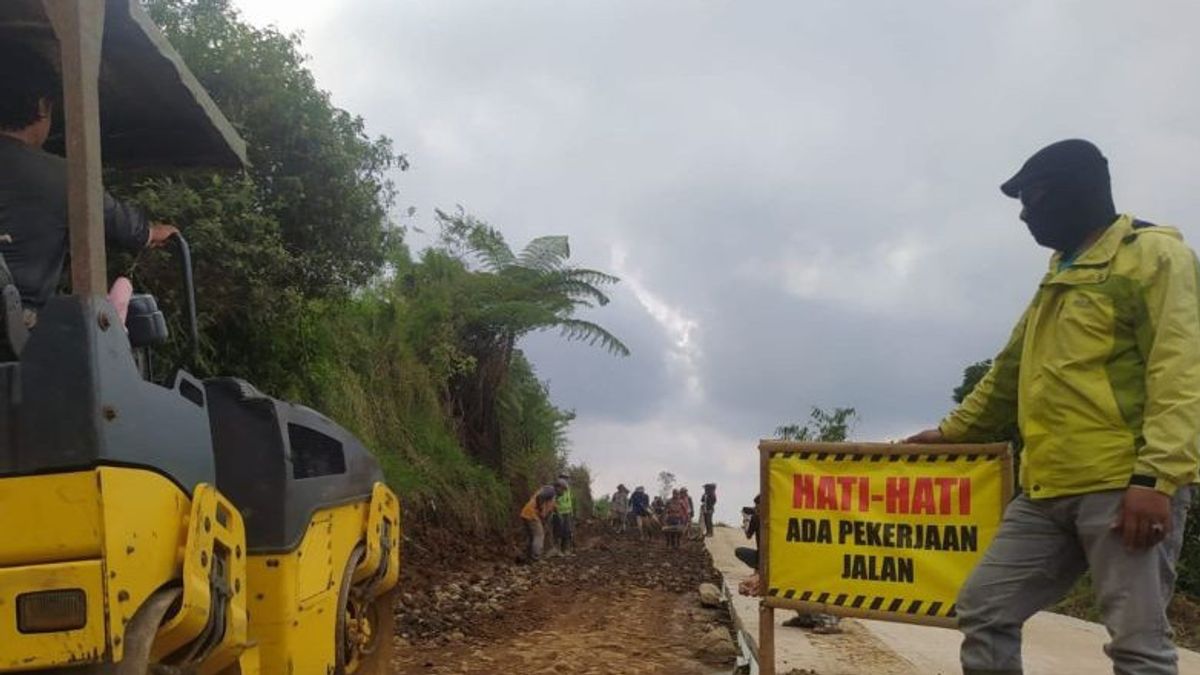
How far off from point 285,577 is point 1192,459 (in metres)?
2.45

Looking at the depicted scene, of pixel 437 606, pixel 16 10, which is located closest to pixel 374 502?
pixel 16 10

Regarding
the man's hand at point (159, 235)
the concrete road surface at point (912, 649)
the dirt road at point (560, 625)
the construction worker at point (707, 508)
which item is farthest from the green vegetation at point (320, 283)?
the construction worker at point (707, 508)

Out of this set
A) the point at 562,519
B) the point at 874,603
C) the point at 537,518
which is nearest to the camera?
the point at 874,603

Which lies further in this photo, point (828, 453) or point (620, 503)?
point (620, 503)

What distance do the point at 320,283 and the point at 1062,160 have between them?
8121 millimetres

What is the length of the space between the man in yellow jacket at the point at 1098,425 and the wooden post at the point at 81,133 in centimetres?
244

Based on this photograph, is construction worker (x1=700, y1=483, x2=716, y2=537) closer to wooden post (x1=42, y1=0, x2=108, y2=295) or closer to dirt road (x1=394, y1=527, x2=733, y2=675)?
dirt road (x1=394, y1=527, x2=733, y2=675)

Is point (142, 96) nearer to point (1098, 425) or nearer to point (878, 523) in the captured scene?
point (1098, 425)

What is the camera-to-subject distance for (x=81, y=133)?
94.3 inches

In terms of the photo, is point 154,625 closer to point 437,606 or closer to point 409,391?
point 437,606

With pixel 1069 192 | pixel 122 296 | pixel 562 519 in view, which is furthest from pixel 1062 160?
pixel 562 519

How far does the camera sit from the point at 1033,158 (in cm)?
299

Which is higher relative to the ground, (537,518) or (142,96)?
(142,96)

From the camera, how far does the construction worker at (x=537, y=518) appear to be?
17797mm
